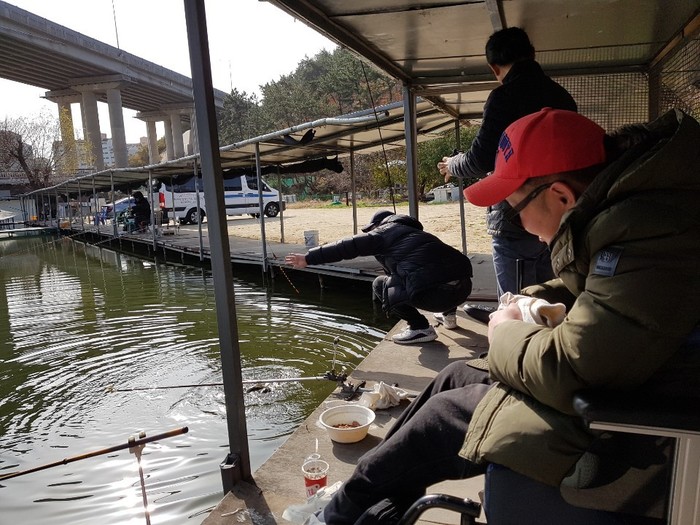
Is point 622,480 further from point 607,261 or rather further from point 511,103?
point 511,103

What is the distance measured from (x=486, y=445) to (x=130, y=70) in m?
56.1

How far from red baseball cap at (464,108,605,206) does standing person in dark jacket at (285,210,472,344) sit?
2.82 m

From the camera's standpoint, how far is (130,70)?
5041cm

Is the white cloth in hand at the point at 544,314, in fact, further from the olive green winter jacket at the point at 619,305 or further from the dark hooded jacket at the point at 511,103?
the dark hooded jacket at the point at 511,103

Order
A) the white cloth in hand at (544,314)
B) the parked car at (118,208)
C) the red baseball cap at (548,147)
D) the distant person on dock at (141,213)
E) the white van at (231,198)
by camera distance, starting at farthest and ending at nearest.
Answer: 1. the parked car at (118,208)
2. the white van at (231,198)
3. the distant person on dock at (141,213)
4. the white cloth in hand at (544,314)
5. the red baseball cap at (548,147)

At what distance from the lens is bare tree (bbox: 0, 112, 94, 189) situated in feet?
126

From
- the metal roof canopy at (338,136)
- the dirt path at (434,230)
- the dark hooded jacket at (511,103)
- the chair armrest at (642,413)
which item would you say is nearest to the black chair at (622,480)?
the chair armrest at (642,413)

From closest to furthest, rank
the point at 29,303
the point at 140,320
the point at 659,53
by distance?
the point at 659,53 < the point at 140,320 < the point at 29,303

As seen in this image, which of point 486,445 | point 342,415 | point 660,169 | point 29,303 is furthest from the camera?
point 29,303

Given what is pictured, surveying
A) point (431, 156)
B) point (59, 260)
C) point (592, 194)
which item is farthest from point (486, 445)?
point (431, 156)

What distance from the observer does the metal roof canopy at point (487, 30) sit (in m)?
3.45

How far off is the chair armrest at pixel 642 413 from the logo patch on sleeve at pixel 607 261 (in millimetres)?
260

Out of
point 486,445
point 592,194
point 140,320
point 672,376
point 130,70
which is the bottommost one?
point 140,320

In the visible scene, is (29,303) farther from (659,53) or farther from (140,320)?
(659,53)
